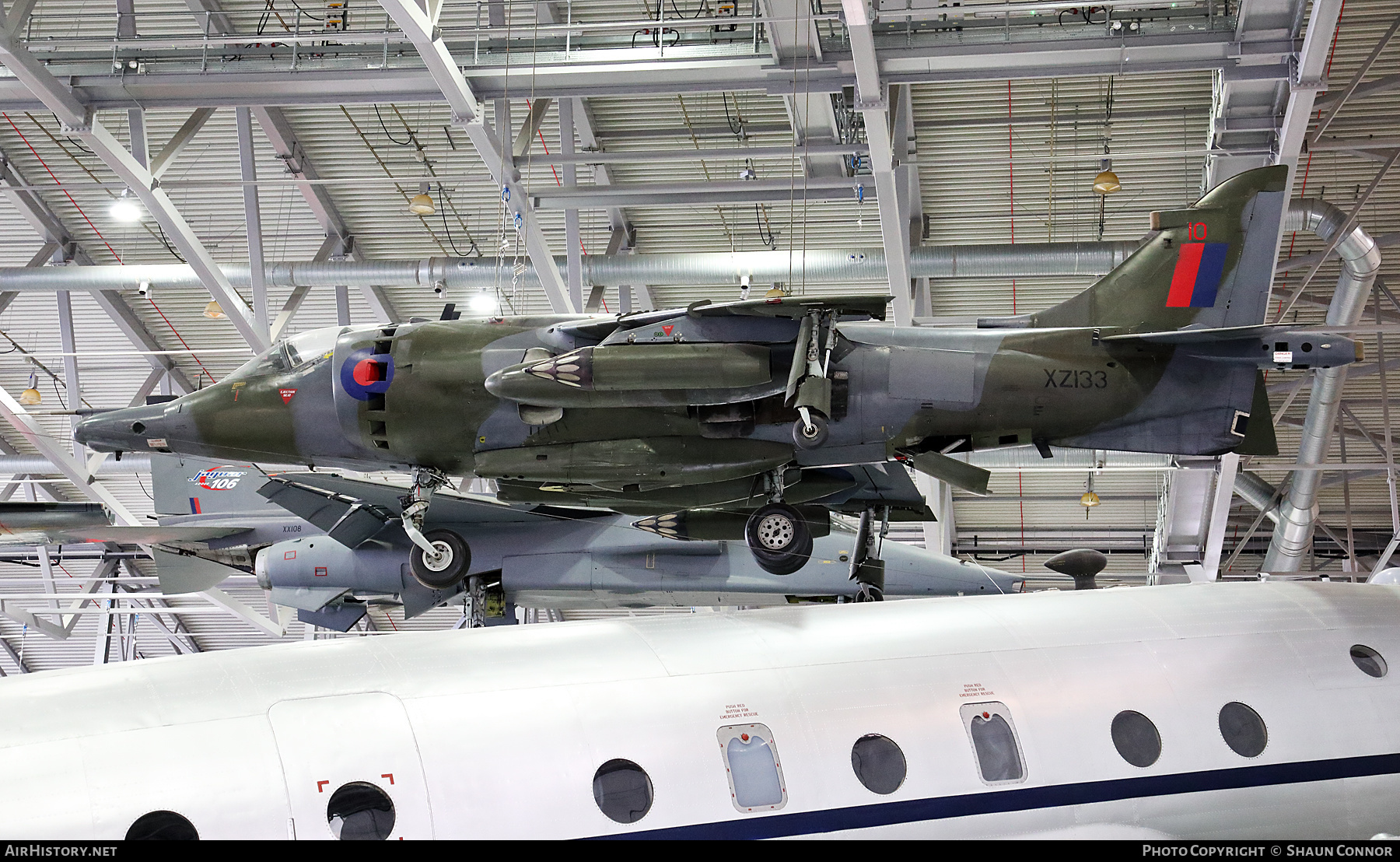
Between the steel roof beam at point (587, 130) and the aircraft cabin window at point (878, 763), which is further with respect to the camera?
the steel roof beam at point (587, 130)

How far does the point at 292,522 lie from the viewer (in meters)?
18.5

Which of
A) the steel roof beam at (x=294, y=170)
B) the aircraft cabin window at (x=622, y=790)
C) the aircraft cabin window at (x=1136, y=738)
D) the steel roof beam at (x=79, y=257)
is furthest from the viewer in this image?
the steel roof beam at (x=79, y=257)

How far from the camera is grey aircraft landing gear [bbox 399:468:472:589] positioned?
38.3 feet

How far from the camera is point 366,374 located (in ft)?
37.7

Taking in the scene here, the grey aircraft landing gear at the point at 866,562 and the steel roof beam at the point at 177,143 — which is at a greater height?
the steel roof beam at the point at 177,143

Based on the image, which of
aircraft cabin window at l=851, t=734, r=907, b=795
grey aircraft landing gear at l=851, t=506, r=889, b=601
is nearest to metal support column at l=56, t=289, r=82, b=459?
grey aircraft landing gear at l=851, t=506, r=889, b=601

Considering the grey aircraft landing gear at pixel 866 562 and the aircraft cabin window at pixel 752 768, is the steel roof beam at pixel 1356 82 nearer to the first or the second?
the grey aircraft landing gear at pixel 866 562

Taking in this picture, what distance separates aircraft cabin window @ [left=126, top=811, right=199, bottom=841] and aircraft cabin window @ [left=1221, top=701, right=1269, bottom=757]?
7086mm

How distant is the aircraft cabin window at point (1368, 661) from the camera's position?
985cm

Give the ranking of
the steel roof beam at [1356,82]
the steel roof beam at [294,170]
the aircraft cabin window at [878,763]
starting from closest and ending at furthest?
1. the aircraft cabin window at [878,763]
2. the steel roof beam at [1356,82]
3. the steel roof beam at [294,170]

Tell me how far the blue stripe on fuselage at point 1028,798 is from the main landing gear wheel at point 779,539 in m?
2.99

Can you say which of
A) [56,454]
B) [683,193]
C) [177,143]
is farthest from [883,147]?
[56,454]

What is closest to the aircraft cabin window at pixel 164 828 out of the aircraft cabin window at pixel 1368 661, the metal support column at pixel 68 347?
the aircraft cabin window at pixel 1368 661

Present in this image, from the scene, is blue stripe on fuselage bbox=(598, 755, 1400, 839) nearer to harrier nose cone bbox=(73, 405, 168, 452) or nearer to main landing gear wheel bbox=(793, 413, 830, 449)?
main landing gear wheel bbox=(793, 413, 830, 449)
